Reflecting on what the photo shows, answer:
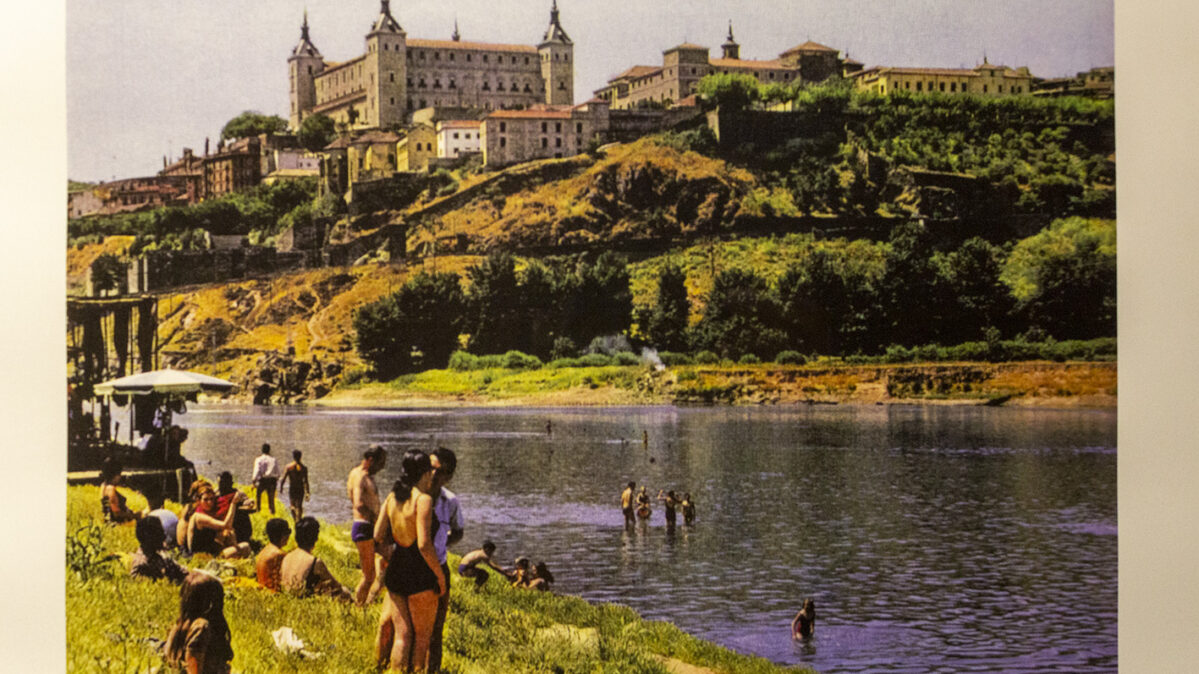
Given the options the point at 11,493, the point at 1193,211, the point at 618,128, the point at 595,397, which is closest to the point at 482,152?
the point at 618,128

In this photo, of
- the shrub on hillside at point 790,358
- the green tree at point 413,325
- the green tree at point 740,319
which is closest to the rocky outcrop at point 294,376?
the green tree at point 413,325

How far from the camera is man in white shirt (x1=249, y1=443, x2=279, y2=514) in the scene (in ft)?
25.3

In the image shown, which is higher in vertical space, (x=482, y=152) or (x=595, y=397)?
(x=482, y=152)

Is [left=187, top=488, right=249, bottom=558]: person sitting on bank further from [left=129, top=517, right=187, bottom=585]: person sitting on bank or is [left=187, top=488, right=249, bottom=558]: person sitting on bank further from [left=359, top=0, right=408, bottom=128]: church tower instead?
[left=359, top=0, right=408, bottom=128]: church tower

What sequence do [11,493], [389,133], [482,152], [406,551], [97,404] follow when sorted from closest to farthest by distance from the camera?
[406,551], [11,493], [97,404], [482,152], [389,133]

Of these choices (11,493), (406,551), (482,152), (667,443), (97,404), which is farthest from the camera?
(482,152)

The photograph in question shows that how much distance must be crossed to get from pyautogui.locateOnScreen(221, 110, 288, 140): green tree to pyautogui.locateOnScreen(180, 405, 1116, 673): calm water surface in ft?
6.43

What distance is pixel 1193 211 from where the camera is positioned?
7289mm

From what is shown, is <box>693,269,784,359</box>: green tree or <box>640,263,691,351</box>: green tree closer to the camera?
<box>693,269,784,359</box>: green tree

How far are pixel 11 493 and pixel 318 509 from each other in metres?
1.73

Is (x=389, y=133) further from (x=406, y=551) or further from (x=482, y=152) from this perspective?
(x=406, y=551)

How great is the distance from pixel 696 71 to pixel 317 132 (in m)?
3.56

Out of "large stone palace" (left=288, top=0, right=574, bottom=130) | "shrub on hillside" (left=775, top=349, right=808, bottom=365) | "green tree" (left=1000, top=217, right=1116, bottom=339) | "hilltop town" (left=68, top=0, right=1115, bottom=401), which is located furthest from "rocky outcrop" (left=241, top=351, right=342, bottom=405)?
"green tree" (left=1000, top=217, right=1116, bottom=339)

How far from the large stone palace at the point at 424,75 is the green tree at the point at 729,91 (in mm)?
1063
